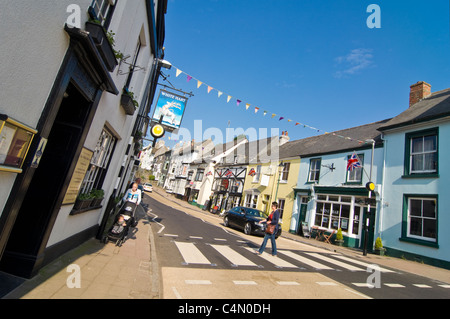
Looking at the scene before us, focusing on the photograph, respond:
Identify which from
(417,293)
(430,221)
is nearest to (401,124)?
(430,221)

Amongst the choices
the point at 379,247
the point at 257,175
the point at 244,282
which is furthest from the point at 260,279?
the point at 257,175

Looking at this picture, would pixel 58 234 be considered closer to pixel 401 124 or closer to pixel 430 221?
pixel 430 221

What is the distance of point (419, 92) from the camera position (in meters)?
16.2

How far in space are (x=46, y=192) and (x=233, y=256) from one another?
535cm

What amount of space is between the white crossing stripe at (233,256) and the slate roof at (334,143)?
35.2ft

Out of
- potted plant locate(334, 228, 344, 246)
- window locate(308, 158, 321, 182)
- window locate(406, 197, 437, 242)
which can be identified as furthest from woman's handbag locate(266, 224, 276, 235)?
window locate(308, 158, 321, 182)

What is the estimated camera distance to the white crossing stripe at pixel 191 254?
20.8 ft

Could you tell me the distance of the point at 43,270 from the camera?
13.0 ft

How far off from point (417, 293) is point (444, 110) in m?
10.6

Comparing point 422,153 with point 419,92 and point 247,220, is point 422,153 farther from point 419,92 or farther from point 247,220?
point 247,220

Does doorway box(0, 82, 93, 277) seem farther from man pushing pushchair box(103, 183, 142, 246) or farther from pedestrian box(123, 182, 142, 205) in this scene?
pedestrian box(123, 182, 142, 205)

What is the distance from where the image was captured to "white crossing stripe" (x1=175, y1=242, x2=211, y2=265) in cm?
634

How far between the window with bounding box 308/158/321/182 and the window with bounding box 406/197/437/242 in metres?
6.58
